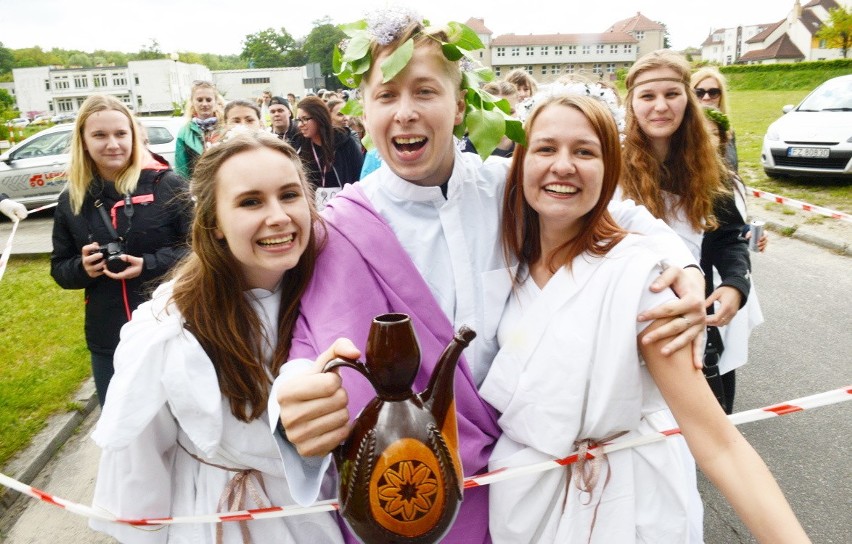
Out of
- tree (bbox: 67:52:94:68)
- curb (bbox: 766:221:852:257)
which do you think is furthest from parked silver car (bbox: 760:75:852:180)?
tree (bbox: 67:52:94:68)

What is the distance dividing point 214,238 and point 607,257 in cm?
103

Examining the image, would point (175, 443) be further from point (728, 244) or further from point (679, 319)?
point (728, 244)

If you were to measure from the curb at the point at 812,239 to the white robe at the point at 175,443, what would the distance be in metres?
7.05

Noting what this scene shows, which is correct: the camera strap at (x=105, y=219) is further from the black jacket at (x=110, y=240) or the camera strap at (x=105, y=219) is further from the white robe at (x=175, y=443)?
the white robe at (x=175, y=443)

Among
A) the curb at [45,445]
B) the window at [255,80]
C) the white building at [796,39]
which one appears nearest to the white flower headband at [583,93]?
the curb at [45,445]

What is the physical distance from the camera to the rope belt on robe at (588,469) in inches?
55.7

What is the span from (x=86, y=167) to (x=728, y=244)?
3192mm

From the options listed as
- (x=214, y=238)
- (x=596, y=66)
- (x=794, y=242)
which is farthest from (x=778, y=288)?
(x=596, y=66)

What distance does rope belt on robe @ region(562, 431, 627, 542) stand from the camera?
4.64 ft

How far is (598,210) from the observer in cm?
158

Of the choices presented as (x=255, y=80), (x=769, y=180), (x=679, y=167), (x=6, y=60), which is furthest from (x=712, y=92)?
(x=6, y=60)

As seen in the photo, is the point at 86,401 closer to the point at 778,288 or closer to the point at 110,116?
the point at 110,116

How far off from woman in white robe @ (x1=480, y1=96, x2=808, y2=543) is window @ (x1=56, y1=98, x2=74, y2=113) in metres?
101

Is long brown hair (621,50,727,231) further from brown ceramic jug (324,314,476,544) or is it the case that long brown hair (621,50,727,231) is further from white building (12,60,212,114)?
white building (12,60,212,114)
